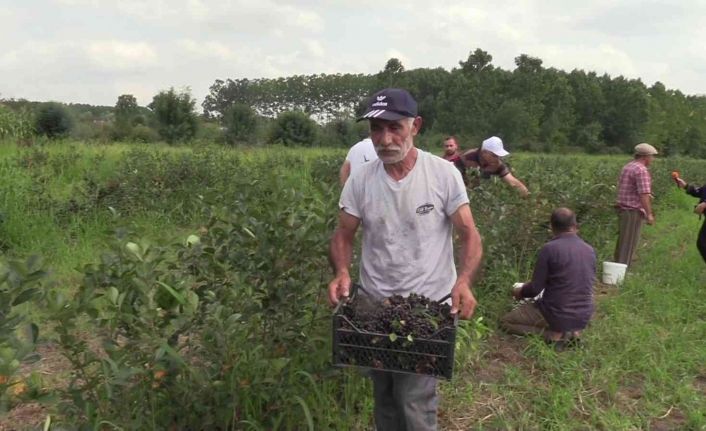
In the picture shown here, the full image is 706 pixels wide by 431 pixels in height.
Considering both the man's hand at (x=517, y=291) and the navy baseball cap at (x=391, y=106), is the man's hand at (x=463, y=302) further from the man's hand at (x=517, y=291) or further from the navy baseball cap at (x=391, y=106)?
the man's hand at (x=517, y=291)

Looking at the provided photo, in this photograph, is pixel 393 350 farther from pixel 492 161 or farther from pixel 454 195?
pixel 492 161

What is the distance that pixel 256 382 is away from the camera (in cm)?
258

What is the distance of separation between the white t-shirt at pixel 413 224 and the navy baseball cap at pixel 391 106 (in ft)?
0.76

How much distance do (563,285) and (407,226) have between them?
7.94 ft

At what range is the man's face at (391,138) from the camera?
254cm

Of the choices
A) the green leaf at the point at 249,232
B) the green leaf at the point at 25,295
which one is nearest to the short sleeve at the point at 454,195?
the green leaf at the point at 249,232

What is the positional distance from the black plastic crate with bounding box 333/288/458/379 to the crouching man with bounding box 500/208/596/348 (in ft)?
8.06

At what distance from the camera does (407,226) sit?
262 cm

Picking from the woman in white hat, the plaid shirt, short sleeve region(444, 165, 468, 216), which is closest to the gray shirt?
the woman in white hat

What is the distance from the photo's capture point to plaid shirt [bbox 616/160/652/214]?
6.96m

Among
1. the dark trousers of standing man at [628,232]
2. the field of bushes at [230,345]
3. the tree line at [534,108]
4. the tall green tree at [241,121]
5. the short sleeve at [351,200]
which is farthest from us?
the tree line at [534,108]

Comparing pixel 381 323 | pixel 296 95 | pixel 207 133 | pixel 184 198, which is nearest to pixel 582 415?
pixel 381 323

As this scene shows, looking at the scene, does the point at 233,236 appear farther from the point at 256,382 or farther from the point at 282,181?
the point at 256,382

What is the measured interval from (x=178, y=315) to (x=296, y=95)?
89247mm
